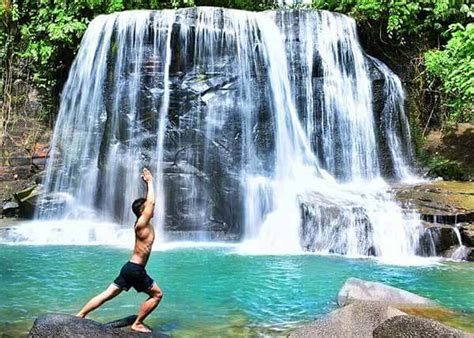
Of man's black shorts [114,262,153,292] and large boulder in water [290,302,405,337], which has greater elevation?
man's black shorts [114,262,153,292]

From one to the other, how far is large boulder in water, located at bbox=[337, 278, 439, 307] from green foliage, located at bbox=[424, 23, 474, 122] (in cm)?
692

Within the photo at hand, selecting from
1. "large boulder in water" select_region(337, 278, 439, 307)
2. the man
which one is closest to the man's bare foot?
the man

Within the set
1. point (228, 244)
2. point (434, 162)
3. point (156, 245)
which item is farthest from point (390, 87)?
point (156, 245)

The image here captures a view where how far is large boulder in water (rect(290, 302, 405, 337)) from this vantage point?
16.8 ft

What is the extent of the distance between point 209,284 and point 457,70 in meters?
8.20

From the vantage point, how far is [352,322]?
5207 millimetres

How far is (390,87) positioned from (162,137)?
6417mm

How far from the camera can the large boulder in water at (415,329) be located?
436cm

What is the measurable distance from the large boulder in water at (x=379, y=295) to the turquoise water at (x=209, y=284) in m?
0.28

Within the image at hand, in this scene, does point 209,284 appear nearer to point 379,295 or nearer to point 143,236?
point 379,295

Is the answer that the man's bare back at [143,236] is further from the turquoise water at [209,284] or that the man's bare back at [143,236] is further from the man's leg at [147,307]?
the turquoise water at [209,284]

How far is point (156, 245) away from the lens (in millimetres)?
11516

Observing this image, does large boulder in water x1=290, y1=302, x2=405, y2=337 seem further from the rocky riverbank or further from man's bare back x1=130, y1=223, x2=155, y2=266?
the rocky riverbank

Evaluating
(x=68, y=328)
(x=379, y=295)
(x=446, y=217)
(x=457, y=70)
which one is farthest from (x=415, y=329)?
(x=457, y=70)
